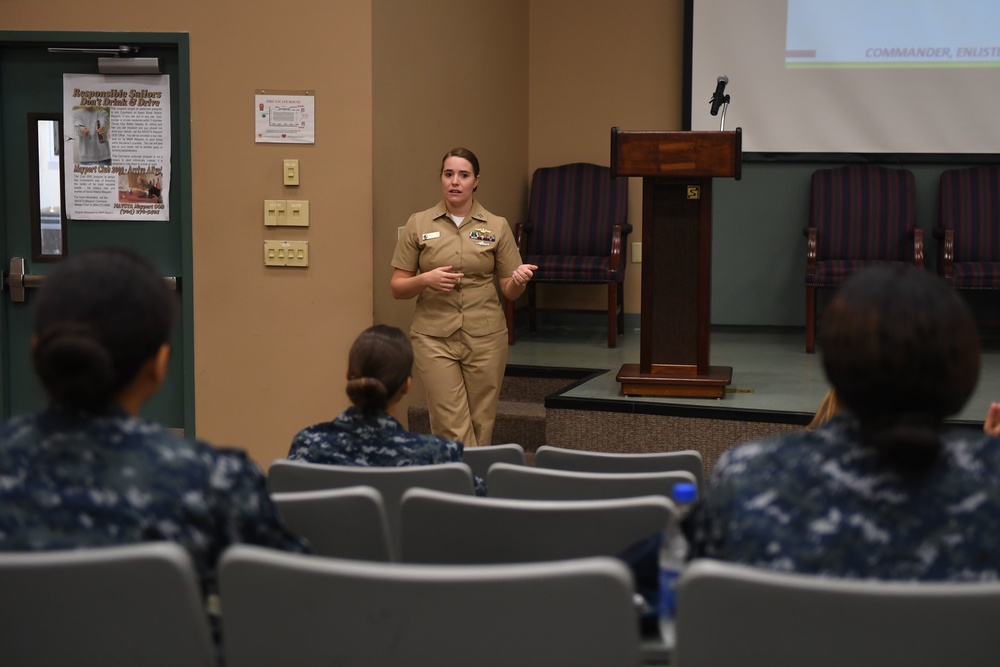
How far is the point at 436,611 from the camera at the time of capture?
119 centimetres

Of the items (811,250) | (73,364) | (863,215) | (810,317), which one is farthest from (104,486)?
(863,215)

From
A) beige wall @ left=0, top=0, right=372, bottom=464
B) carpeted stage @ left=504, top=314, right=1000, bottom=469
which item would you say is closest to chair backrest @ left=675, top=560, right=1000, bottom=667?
carpeted stage @ left=504, top=314, right=1000, bottom=469

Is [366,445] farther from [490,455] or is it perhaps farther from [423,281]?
[423,281]

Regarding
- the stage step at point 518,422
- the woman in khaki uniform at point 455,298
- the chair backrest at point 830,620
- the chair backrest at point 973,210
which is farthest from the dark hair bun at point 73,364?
the chair backrest at point 973,210

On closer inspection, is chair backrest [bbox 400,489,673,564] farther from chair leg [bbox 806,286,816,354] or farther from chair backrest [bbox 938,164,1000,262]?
chair backrest [bbox 938,164,1000,262]

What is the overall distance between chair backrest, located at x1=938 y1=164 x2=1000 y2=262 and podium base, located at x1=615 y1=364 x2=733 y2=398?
93.1 inches

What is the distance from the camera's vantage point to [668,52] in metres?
6.72

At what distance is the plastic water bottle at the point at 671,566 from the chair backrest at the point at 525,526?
0.05 m

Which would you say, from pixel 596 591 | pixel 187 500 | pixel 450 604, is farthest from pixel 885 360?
pixel 187 500

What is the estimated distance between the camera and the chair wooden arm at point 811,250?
5.81 meters

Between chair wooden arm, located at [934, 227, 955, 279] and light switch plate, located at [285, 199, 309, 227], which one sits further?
chair wooden arm, located at [934, 227, 955, 279]

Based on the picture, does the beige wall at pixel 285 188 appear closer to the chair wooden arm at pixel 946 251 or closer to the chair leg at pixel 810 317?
the chair leg at pixel 810 317

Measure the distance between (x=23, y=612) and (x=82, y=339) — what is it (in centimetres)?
34

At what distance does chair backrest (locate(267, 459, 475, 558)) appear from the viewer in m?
2.14
